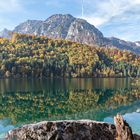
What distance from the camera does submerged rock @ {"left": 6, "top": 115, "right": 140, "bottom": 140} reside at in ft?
44.3

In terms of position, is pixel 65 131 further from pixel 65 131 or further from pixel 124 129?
pixel 124 129

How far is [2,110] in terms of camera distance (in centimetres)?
7350

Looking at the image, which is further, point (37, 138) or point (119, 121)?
point (37, 138)

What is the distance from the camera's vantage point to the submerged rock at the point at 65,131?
44.3ft

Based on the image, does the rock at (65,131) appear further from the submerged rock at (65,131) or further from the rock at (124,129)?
the rock at (124,129)

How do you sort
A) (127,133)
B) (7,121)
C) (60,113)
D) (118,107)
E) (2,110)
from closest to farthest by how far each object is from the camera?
(127,133)
(7,121)
(60,113)
(2,110)
(118,107)

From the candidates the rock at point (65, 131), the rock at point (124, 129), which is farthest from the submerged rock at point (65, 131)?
the rock at point (124, 129)

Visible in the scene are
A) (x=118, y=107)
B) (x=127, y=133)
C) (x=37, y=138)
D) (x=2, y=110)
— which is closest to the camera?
(x=127, y=133)

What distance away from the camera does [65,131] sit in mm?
13742

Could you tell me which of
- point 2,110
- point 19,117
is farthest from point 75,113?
point 2,110

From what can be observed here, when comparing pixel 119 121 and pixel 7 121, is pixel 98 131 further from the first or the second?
pixel 7 121

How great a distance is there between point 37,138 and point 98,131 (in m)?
2.42

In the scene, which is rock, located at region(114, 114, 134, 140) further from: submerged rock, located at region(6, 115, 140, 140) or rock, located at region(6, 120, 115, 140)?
rock, located at region(6, 120, 115, 140)

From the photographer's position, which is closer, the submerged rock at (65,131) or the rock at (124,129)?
the rock at (124,129)
